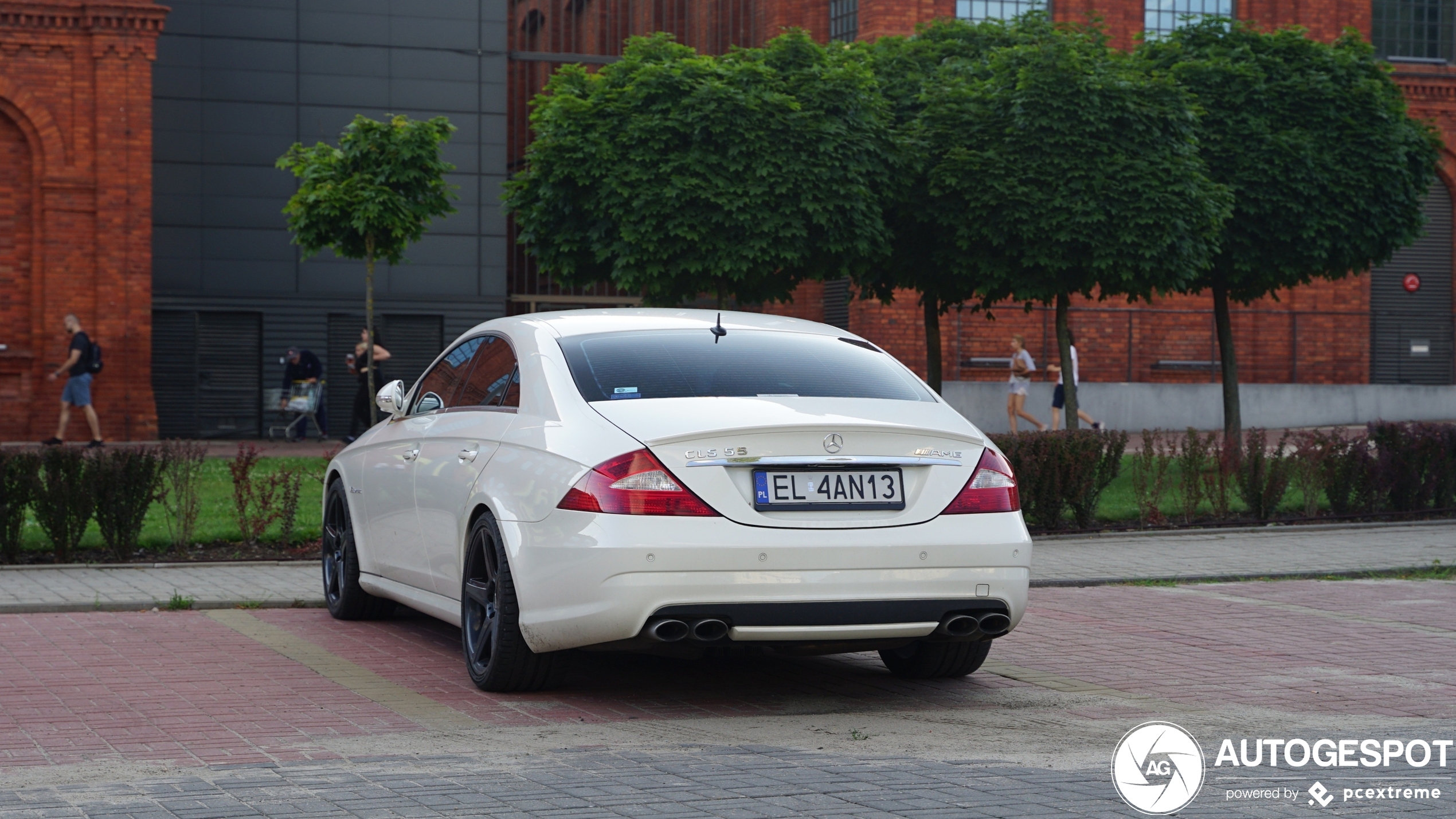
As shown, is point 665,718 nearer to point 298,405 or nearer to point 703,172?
point 703,172

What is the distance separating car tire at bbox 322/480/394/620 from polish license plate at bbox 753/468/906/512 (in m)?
3.28

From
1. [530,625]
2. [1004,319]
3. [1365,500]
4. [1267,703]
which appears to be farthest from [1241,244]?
[530,625]

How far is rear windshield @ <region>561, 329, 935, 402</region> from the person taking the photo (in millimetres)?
6410

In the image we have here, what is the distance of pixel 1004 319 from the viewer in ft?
106

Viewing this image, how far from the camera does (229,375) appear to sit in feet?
95.1

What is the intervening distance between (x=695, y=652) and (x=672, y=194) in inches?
480

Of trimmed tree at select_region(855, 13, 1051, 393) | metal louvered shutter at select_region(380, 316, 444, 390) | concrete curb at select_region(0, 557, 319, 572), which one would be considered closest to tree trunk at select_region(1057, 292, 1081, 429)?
trimmed tree at select_region(855, 13, 1051, 393)

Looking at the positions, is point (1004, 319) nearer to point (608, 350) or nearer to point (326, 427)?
point (326, 427)

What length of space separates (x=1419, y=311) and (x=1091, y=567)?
2759 cm

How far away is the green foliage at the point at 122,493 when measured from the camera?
1105 cm

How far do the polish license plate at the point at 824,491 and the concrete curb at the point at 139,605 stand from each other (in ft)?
14.1

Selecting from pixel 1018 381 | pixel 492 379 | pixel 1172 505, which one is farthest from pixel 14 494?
pixel 1018 381

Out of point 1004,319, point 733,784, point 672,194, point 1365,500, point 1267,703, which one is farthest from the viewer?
point 1004,319

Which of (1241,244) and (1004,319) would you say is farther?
(1004,319)
